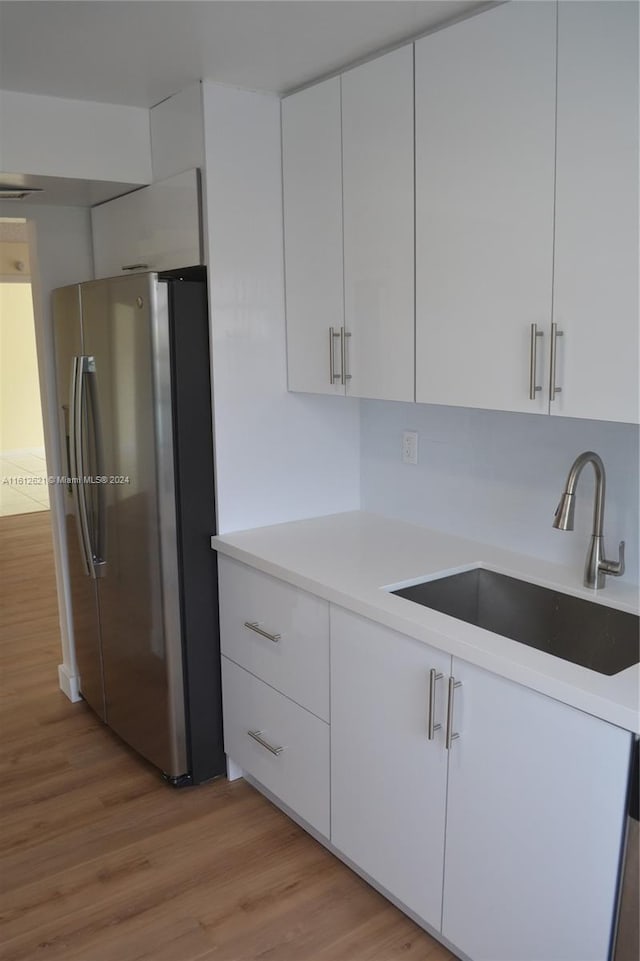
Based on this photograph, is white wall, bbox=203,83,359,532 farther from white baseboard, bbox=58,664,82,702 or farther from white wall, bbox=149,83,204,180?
white baseboard, bbox=58,664,82,702

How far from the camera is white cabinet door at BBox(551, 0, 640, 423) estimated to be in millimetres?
1596

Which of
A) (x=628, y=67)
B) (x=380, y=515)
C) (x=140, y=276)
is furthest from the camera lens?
(x=380, y=515)

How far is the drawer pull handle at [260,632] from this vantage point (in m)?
2.41

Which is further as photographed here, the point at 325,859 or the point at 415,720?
the point at 325,859

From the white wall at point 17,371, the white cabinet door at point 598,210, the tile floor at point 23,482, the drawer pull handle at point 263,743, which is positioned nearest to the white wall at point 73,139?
the white cabinet door at point 598,210

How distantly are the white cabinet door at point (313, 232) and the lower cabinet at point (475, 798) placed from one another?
887mm

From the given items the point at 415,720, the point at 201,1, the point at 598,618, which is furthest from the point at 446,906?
the point at 201,1

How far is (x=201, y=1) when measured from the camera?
1.84 meters

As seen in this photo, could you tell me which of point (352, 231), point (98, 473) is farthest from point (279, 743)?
point (352, 231)

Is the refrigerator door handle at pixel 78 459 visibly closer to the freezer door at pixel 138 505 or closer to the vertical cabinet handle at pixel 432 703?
the freezer door at pixel 138 505

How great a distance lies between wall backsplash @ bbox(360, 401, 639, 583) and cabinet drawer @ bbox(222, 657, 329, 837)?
2.53 ft

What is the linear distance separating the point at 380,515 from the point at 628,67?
1680mm

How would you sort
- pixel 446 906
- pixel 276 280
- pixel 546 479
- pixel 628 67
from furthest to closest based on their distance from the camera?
pixel 276 280
pixel 546 479
pixel 446 906
pixel 628 67

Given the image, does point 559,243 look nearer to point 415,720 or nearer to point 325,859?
point 415,720
